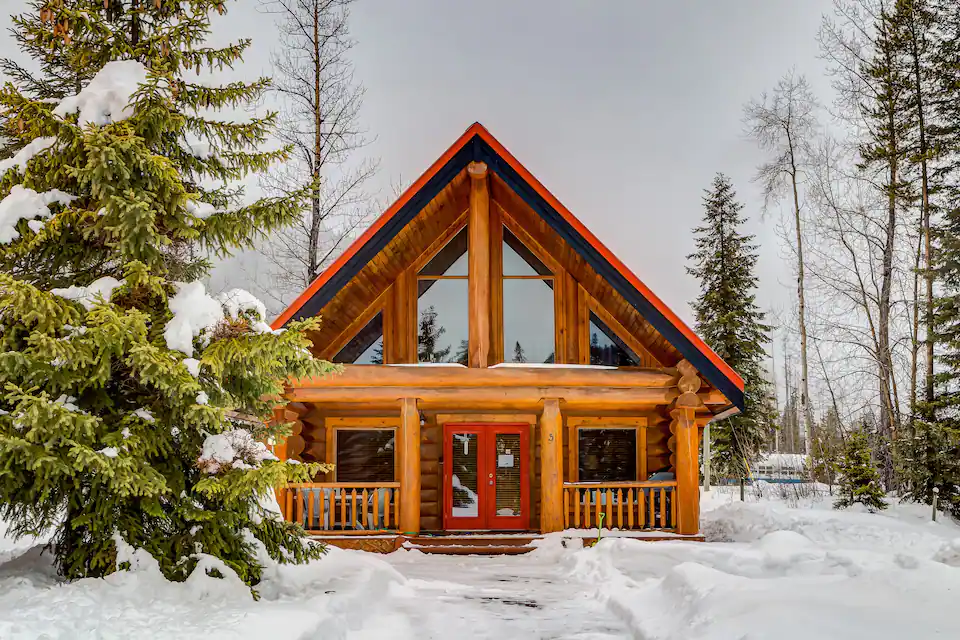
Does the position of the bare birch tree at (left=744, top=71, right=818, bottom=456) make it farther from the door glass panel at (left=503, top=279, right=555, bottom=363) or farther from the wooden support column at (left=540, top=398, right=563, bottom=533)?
the wooden support column at (left=540, top=398, right=563, bottom=533)

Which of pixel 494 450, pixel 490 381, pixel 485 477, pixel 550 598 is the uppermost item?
pixel 490 381

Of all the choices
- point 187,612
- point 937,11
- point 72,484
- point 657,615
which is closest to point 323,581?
point 187,612

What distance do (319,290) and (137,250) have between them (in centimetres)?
474

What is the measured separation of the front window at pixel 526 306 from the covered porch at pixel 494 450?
796 millimetres

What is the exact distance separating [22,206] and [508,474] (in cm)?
945

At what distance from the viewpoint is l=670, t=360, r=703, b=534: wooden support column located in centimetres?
1187

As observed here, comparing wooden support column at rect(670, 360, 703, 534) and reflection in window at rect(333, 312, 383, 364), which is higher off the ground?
reflection in window at rect(333, 312, 383, 364)

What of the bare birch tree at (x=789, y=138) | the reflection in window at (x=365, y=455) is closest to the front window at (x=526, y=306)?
the reflection in window at (x=365, y=455)

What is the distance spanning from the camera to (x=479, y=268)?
39.4ft

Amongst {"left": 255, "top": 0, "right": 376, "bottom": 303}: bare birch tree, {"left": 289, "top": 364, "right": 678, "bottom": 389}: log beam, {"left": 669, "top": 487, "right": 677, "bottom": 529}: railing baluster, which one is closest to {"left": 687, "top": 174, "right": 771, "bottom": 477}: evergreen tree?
{"left": 669, "top": 487, "right": 677, "bottom": 529}: railing baluster

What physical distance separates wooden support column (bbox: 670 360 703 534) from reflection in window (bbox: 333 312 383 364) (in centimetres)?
533

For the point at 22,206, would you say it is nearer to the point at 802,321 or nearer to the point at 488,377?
the point at 488,377

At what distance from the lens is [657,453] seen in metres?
13.9

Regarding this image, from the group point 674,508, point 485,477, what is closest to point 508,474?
point 485,477
